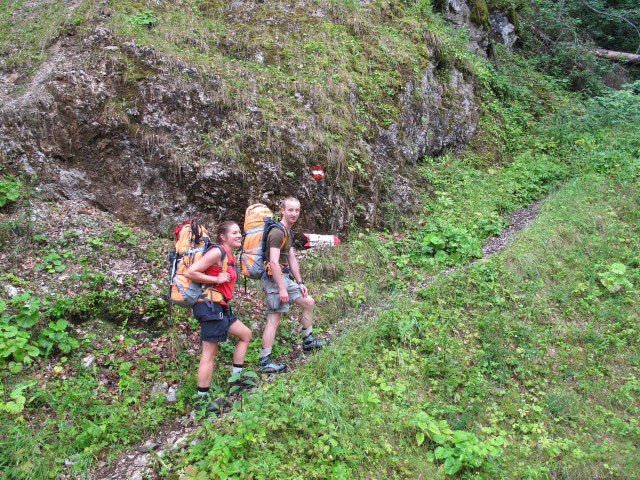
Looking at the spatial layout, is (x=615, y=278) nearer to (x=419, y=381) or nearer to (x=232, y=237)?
(x=419, y=381)

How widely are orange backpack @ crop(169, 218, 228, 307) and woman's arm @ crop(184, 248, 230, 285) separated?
2.8 inches

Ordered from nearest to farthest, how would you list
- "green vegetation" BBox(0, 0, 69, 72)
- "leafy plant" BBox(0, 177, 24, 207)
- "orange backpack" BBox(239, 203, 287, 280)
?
"orange backpack" BBox(239, 203, 287, 280) → "leafy plant" BBox(0, 177, 24, 207) → "green vegetation" BBox(0, 0, 69, 72)

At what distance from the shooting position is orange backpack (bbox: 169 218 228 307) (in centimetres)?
392

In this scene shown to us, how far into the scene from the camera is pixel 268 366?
4.63 metres

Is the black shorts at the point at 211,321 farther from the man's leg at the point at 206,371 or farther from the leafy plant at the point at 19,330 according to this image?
the leafy plant at the point at 19,330

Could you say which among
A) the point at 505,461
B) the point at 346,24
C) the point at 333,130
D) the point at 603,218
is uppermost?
the point at 346,24

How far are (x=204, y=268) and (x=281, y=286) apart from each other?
0.99 m

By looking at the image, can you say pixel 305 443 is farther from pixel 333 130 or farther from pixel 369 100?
pixel 369 100

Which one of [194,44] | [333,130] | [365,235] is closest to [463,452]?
[365,235]

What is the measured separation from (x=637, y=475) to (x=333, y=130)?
668 cm

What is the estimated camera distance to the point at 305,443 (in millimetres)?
3543

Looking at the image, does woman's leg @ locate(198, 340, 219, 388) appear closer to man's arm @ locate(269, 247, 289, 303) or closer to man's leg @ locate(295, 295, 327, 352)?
man's arm @ locate(269, 247, 289, 303)

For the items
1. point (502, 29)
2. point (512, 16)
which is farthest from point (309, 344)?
point (512, 16)

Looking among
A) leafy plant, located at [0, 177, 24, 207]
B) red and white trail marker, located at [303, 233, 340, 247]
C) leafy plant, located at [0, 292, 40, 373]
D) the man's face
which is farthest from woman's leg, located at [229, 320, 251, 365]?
leafy plant, located at [0, 177, 24, 207]
